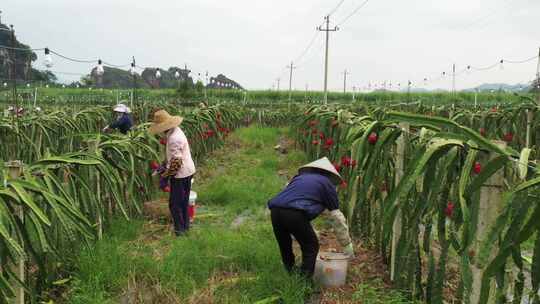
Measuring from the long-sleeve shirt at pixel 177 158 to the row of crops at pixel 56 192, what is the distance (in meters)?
0.41

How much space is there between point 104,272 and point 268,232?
194 cm

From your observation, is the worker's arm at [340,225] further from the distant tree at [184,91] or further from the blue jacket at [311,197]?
the distant tree at [184,91]

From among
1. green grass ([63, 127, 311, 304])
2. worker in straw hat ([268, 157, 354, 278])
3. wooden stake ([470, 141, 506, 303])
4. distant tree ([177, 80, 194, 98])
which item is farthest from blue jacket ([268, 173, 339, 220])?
distant tree ([177, 80, 194, 98])

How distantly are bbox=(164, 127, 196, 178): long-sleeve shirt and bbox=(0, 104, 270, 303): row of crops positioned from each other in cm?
41

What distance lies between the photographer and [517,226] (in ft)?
7.04

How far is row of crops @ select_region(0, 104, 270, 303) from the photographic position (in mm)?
2844

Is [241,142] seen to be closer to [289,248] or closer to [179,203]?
[179,203]

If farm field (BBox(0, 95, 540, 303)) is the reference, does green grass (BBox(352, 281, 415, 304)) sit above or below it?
below

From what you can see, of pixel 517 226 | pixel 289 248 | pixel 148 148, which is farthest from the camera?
pixel 148 148

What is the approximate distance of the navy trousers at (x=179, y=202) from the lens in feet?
17.6

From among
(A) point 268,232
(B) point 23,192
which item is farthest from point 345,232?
(B) point 23,192

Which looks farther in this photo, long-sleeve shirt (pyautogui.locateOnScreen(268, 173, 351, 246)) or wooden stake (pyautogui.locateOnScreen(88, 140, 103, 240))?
wooden stake (pyautogui.locateOnScreen(88, 140, 103, 240))

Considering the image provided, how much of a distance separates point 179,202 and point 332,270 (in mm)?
2076

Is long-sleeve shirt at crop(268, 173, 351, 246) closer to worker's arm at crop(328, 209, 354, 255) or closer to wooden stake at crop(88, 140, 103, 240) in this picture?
worker's arm at crop(328, 209, 354, 255)
